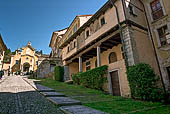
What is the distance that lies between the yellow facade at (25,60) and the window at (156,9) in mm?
38281

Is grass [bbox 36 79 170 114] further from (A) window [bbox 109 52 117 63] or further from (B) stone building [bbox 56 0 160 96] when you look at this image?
(A) window [bbox 109 52 117 63]

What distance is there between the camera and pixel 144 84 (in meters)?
7.05

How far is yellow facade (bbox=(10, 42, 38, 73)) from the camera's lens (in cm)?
3939

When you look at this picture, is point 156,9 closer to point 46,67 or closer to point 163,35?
point 163,35

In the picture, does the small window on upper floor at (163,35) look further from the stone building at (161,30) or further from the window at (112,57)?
the window at (112,57)

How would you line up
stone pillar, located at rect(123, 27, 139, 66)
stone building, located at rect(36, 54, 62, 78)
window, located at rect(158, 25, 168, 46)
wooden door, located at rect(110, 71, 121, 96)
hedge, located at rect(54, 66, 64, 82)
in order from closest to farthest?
1. stone pillar, located at rect(123, 27, 139, 66)
2. wooden door, located at rect(110, 71, 121, 96)
3. window, located at rect(158, 25, 168, 46)
4. hedge, located at rect(54, 66, 64, 82)
5. stone building, located at rect(36, 54, 62, 78)

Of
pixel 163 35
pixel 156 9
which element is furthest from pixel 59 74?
pixel 156 9

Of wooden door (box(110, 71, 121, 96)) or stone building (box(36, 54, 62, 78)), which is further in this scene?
stone building (box(36, 54, 62, 78))

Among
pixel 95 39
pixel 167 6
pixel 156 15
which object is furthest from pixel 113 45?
pixel 167 6

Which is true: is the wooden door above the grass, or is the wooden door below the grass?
above

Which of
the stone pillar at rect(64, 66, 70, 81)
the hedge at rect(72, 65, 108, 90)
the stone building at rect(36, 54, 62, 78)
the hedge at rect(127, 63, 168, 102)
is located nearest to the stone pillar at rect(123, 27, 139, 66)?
the hedge at rect(127, 63, 168, 102)

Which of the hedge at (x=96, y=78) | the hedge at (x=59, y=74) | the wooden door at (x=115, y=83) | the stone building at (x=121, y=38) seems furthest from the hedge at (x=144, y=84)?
the hedge at (x=59, y=74)

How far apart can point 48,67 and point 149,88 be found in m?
20.6

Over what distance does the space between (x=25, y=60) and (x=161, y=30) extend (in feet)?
130
